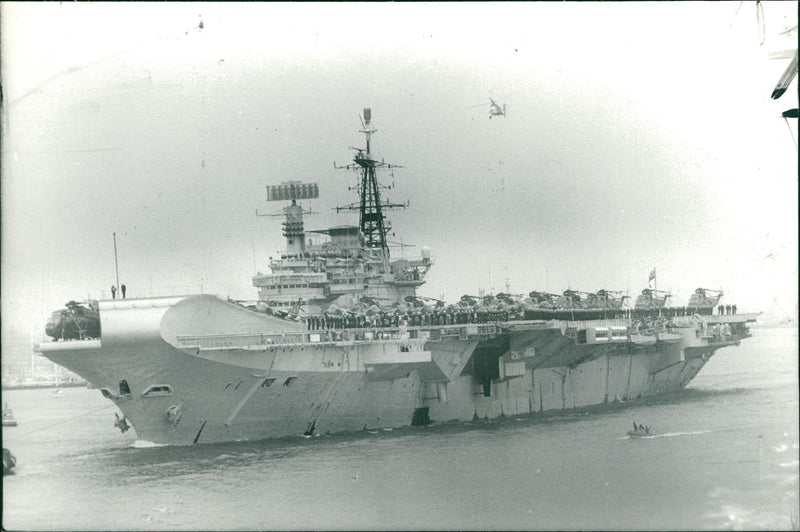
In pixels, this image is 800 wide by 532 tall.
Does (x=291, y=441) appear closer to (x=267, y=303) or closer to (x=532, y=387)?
(x=267, y=303)

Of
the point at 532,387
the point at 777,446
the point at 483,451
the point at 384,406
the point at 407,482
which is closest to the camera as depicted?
the point at 407,482

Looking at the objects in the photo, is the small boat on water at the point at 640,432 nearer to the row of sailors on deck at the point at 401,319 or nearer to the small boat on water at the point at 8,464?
the row of sailors on deck at the point at 401,319

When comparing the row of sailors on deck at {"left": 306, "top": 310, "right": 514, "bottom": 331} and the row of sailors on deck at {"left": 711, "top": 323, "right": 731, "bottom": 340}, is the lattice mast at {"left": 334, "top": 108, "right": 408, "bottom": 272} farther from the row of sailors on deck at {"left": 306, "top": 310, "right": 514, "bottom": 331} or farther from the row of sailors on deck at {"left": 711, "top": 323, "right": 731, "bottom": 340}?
the row of sailors on deck at {"left": 711, "top": 323, "right": 731, "bottom": 340}

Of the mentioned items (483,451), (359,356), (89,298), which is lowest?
(483,451)

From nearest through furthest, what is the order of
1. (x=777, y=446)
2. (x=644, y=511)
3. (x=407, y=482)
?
(x=644, y=511) < (x=407, y=482) < (x=777, y=446)

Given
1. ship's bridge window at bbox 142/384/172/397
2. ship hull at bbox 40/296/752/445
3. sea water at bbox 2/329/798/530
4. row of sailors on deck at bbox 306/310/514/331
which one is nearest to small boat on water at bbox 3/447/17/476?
sea water at bbox 2/329/798/530

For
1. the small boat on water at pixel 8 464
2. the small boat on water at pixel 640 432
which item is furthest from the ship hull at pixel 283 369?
the small boat on water at pixel 640 432

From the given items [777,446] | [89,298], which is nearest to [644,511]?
[777,446]
